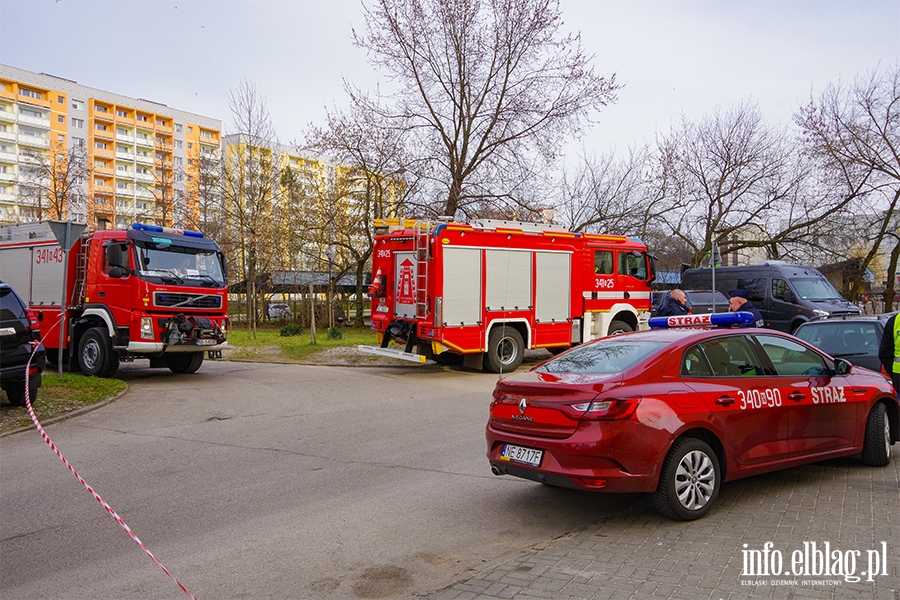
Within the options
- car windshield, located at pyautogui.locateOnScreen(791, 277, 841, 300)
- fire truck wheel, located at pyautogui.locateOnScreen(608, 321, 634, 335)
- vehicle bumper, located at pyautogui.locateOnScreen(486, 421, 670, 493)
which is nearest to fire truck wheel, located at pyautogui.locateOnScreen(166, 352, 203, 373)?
fire truck wheel, located at pyautogui.locateOnScreen(608, 321, 634, 335)

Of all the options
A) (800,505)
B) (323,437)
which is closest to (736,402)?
(800,505)

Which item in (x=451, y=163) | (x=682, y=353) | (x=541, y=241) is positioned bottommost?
(x=682, y=353)

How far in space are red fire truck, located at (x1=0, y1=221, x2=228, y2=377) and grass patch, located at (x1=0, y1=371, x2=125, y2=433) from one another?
→ 80 cm

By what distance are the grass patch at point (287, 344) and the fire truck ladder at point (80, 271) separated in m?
5.72

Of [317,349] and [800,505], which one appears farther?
[317,349]

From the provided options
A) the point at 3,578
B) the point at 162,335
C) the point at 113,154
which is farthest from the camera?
the point at 113,154

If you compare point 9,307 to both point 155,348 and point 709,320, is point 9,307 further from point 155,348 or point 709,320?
point 709,320

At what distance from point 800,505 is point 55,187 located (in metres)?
37.6

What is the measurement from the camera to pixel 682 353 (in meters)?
5.56

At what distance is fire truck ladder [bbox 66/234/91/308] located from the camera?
14.8 metres

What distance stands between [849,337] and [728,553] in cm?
665

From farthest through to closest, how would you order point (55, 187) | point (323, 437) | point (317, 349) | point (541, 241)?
point (55, 187), point (317, 349), point (541, 241), point (323, 437)

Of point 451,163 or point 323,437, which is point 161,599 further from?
point 451,163

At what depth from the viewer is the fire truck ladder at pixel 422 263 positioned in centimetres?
1486
